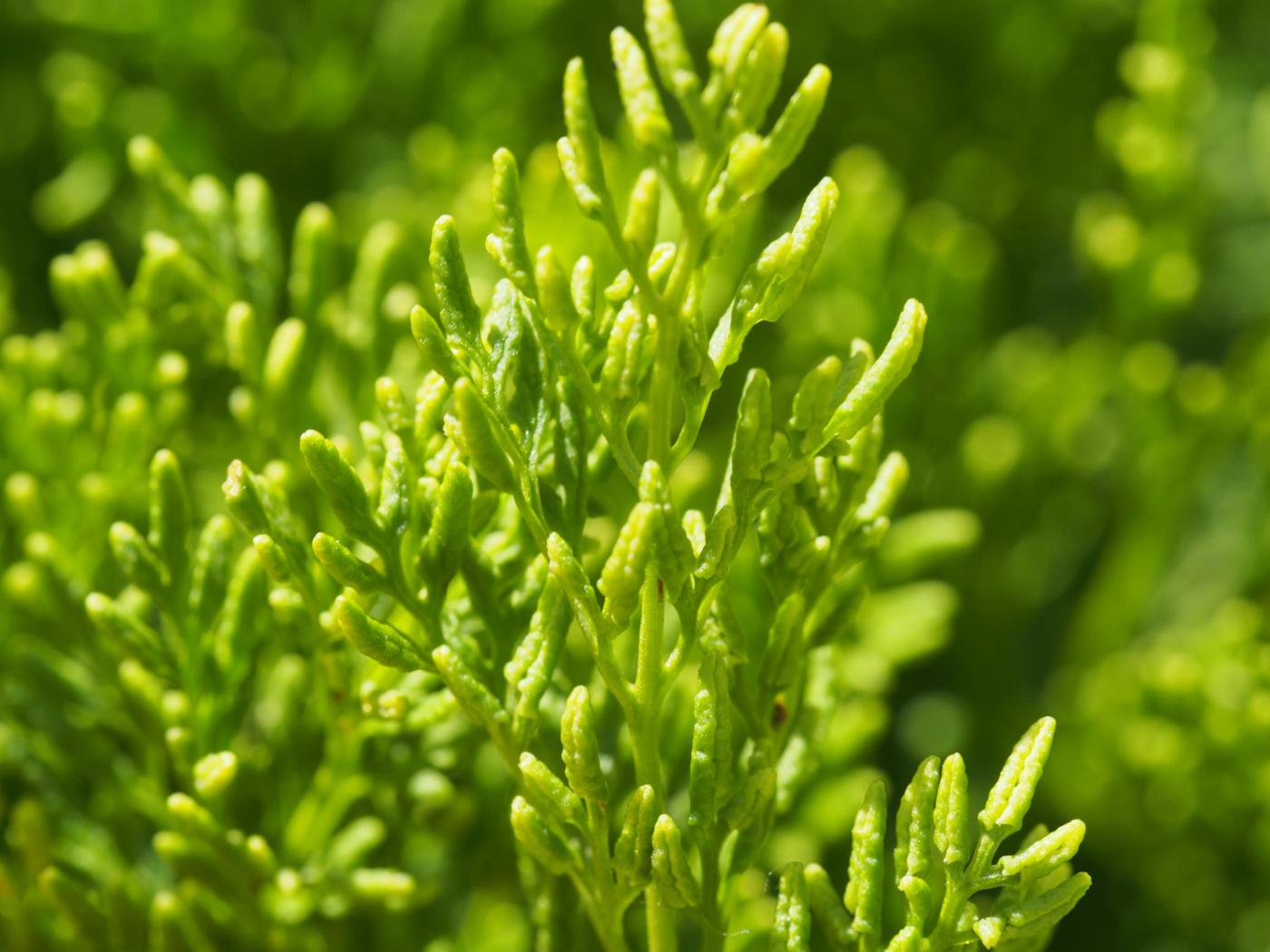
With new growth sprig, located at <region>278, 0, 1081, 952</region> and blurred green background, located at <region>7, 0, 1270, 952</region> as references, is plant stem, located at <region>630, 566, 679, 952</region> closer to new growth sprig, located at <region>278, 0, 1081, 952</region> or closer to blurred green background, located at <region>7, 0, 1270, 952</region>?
new growth sprig, located at <region>278, 0, 1081, 952</region>

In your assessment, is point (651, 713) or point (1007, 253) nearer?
point (651, 713)

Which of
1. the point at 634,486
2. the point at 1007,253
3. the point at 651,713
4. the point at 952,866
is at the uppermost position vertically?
the point at 1007,253

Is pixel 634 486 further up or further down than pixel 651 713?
further up

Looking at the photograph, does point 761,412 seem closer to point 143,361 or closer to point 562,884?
point 562,884

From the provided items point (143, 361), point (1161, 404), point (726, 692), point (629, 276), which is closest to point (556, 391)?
point (629, 276)

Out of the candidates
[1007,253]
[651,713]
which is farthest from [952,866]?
[1007,253]

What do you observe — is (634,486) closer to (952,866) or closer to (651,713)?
(651,713)

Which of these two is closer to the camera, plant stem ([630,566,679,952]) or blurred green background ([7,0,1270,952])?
plant stem ([630,566,679,952])

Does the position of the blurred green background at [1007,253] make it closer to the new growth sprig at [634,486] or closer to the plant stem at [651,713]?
the new growth sprig at [634,486]

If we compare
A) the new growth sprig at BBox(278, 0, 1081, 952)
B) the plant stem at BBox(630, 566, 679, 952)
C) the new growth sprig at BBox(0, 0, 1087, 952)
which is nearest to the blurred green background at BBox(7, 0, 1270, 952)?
the new growth sprig at BBox(0, 0, 1087, 952)
